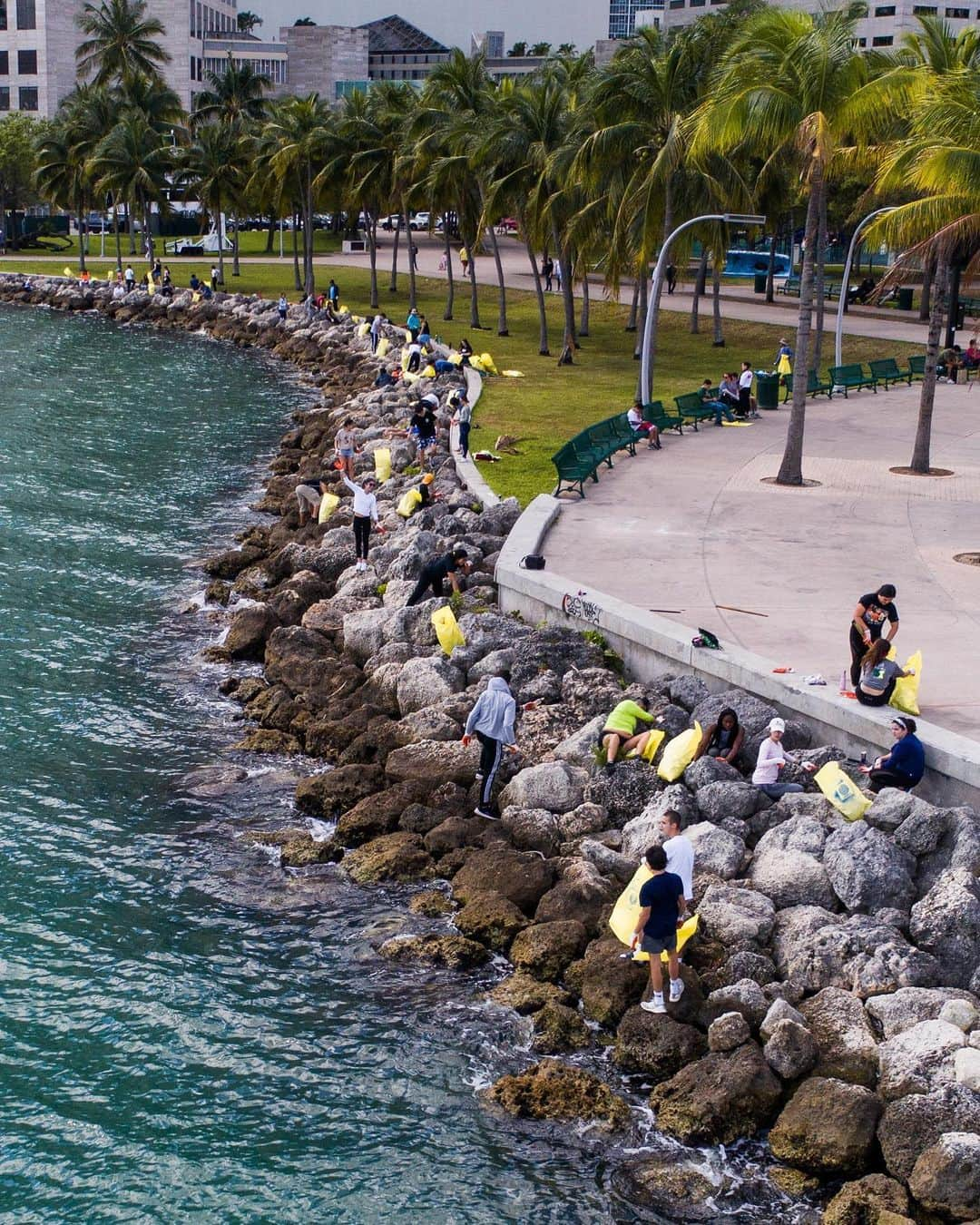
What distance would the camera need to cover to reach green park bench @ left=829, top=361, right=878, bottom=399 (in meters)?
41.7

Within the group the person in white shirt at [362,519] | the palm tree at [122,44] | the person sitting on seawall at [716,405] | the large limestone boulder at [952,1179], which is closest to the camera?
the large limestone boulder at [952,1179]

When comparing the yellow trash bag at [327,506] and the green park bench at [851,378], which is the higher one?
the green park bench at [851,378]

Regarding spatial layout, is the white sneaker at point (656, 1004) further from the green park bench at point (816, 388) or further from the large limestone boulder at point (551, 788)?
the green park bench at point (816, 388)

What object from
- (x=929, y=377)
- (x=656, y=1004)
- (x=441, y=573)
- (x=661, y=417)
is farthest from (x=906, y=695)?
(x=661, y=417)

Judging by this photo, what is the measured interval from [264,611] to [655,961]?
480 inches

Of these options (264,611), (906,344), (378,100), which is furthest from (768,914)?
(378,100)

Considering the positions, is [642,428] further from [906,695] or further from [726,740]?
[906,695]

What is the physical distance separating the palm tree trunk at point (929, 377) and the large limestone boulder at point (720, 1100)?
19614 mm

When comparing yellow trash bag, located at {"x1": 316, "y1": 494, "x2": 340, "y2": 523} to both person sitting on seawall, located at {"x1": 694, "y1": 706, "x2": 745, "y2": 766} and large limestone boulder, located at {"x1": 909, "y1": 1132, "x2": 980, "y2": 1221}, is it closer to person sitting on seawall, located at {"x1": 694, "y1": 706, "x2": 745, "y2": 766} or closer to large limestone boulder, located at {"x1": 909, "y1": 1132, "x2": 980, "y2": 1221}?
person sitting on seawall, located at {"x1": 694, "y1": 706, "x2": 745, "y2": 766}

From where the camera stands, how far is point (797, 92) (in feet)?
88.5

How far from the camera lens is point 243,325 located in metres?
67.3

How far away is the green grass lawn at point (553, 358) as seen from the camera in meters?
34.4

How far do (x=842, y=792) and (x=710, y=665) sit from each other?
3143 millimetres

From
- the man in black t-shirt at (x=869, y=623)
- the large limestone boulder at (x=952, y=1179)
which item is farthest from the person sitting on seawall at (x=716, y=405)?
the large limestone boulder at (x=952, y=1179)
